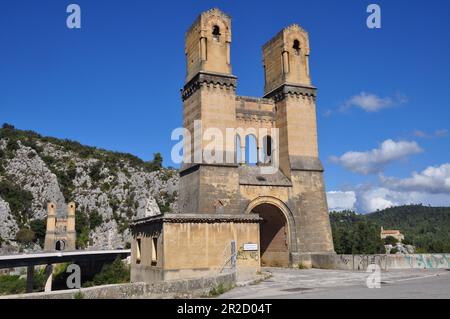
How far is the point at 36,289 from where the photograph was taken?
49594 millimetres

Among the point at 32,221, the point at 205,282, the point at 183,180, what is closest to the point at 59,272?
the point at 32,221

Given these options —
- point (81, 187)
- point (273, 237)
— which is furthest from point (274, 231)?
point (81, 187)

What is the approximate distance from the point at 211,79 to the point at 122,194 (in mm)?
60222

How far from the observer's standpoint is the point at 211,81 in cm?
2919

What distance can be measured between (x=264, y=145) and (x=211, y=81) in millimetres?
7093

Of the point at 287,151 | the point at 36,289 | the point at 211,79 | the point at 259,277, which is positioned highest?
the point at 211,79

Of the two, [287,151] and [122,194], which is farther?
[122,194]

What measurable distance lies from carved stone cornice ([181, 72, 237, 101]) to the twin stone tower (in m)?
0.07

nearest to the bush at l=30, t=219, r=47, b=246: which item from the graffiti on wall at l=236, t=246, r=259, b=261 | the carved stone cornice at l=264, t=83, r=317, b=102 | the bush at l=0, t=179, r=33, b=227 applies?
the bush at l=0, t=179, r=33, b=227

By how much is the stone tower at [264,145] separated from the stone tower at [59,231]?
145ft

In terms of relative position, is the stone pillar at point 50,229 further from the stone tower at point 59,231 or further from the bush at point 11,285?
the bush at point 11,285

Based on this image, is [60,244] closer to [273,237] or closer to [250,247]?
[273,237]

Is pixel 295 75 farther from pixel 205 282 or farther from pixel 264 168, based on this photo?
pixel 205 282

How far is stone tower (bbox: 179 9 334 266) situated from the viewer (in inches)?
1131
